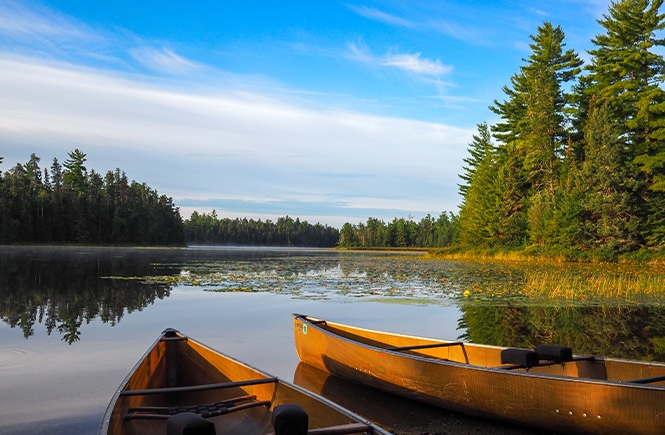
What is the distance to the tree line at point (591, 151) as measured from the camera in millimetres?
37750

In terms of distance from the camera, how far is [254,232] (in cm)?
17800

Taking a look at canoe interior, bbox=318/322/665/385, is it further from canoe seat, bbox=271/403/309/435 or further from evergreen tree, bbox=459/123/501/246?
evergreen tree, bbox=459/123/501/246

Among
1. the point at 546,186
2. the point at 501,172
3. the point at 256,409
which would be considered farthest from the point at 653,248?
the point at 256,409

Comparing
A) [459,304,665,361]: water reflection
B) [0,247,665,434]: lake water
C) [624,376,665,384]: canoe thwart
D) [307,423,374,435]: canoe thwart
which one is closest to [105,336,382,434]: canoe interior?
[307,423,374,435]: canoe thwart

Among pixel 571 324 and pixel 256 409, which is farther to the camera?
pixel 571 324

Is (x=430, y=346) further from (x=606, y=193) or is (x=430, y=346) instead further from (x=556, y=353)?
(x=606, y=193)

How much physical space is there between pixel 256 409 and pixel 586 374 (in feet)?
13.5

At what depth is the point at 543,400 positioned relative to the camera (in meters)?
5.49

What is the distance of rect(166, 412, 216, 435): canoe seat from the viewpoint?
379 centimetres

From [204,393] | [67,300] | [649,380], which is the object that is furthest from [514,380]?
[67,300]

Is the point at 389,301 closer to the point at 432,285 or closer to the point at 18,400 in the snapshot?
the point at 432,285

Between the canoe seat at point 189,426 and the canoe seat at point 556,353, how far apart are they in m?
4.62

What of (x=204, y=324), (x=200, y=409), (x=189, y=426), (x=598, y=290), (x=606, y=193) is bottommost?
(x=204, y=324)

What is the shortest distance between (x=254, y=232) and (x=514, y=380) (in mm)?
174707
